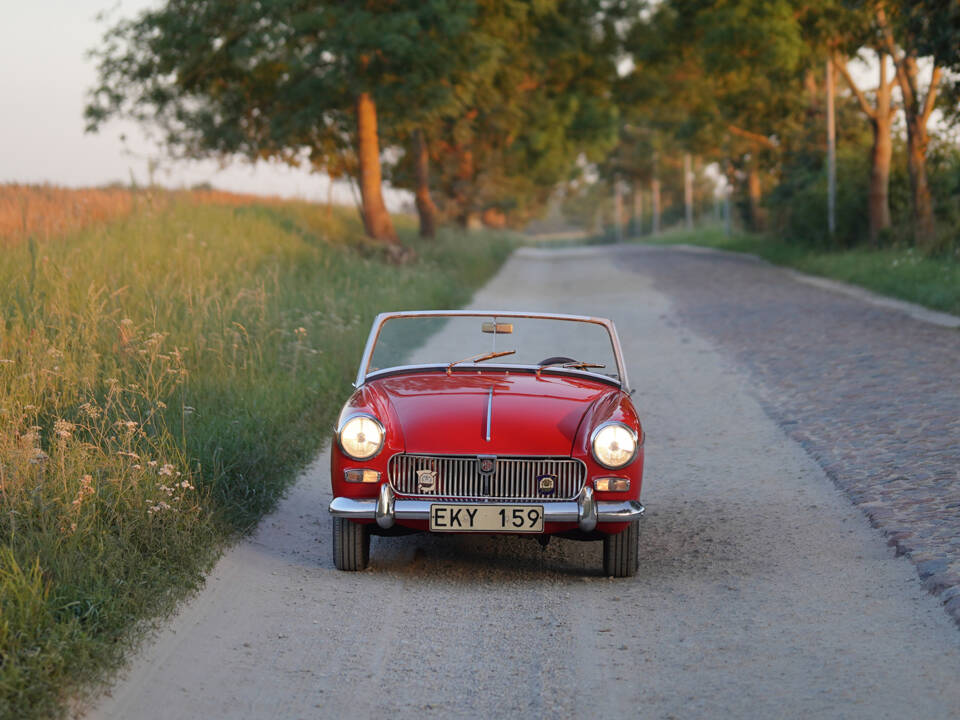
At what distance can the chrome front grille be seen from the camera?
6000 millimetres

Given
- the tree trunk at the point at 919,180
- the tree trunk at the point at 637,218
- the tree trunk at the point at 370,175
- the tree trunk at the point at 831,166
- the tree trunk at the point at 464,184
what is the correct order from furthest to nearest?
the tree trunk at the point at 637,218 < the tree trunk at the point at 464,184 < the tree trunk at the point at 831,166 < the tree trunk at the point at 919,180 < the tree trunk at the point at 370,175

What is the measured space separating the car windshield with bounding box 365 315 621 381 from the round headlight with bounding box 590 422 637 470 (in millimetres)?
854

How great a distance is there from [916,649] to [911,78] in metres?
26.5

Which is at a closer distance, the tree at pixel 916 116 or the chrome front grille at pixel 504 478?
the chrome front grille at pixel 504 478

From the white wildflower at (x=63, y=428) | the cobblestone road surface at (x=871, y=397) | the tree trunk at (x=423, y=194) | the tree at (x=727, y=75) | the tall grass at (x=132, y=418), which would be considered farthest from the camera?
the tree trunk at (x=423, y=194)

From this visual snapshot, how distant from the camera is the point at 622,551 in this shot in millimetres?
6117

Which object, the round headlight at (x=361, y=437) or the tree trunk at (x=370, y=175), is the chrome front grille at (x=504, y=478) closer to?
the round headlight at (x=361, y=437)

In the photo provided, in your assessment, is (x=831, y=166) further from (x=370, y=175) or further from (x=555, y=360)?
(x=555, y=360)

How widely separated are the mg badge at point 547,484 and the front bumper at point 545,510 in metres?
0.07

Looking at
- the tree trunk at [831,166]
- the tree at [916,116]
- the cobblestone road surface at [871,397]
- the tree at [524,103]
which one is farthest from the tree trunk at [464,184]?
the cobblestone road surface at [871,397]

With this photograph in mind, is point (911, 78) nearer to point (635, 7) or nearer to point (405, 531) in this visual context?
point (635, 7)

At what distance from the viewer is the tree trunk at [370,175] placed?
28.5 meters

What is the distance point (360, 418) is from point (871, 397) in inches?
257

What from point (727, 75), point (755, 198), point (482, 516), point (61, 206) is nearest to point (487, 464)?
point (482, 516)
